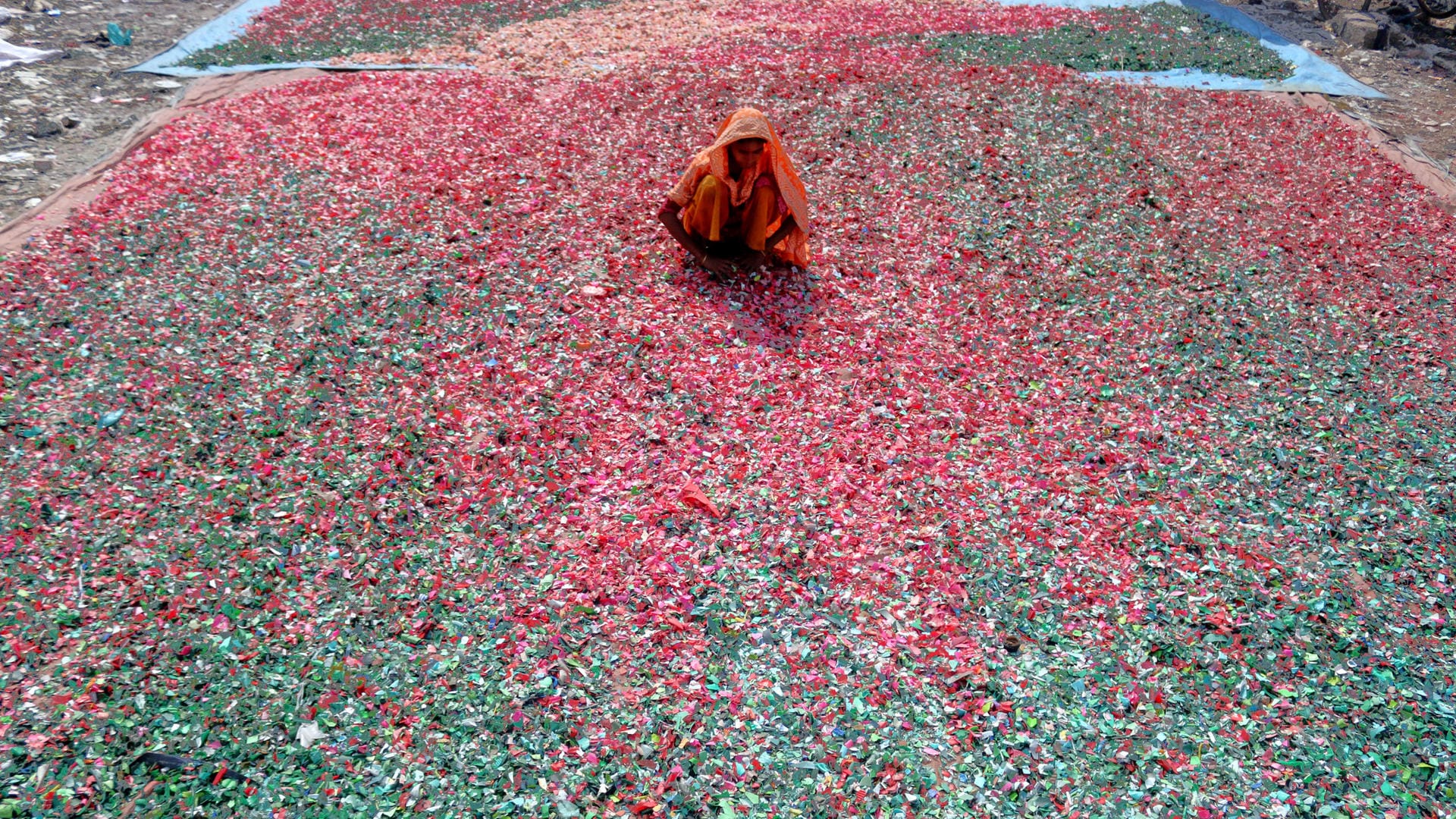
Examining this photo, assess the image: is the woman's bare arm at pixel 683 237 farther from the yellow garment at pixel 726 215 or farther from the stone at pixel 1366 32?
the stone at pixel 1366 32

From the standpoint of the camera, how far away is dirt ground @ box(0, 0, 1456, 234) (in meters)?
7.15

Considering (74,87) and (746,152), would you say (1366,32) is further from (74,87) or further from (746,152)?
(74,87)

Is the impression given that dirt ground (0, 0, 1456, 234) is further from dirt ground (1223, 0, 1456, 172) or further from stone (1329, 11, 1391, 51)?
stone (1329, 11, 1391, 51)

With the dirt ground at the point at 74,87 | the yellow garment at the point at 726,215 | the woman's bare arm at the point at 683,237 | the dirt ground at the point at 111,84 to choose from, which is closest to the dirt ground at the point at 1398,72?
the dirt ground at the point at 111,84

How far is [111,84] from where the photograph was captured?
8352 mm

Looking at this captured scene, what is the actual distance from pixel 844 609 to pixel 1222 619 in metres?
1.73

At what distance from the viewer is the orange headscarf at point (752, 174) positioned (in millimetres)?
5383

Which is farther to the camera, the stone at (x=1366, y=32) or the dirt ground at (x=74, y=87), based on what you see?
the stone at (x=1366, y=32)

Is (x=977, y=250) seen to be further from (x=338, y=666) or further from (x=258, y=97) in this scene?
(x=258, y=97)

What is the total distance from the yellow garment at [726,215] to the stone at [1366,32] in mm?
9308

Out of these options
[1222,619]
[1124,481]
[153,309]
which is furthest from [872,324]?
[153,309]

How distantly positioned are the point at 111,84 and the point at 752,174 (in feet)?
23.5

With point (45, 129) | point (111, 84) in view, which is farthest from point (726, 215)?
point (111, 84)

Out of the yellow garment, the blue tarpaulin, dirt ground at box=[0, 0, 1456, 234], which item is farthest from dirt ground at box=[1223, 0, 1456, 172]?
the yellow garment
